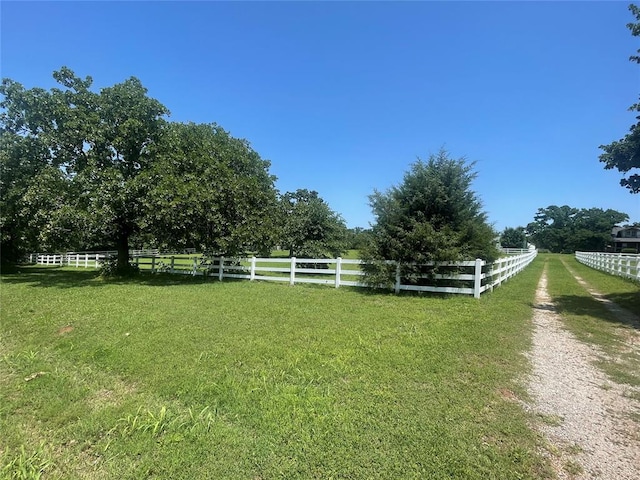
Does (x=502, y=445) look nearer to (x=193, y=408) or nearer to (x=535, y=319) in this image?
(x=193, y=408)

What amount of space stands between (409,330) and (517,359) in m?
1.74

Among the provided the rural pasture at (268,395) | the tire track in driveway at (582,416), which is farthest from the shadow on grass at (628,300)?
the tire track in driveway at (582,416)

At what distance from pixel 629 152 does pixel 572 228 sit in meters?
94.2

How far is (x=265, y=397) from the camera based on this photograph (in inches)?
145

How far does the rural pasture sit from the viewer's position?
108 inches

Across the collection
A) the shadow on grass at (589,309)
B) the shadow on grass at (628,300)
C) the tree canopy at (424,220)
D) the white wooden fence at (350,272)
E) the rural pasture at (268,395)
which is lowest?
the rural pasture at (268,395)

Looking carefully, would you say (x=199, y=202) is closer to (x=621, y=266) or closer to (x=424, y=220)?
(x=424, y=220)

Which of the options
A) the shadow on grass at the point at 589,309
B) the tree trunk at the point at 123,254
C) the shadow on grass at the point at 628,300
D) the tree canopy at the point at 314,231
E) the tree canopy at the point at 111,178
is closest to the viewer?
the shadow on grass at the point at 589,309

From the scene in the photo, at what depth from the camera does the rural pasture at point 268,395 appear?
2.75m

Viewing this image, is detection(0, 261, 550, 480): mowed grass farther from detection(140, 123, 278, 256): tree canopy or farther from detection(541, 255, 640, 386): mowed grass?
detection(140, 123, 278, 256): tree canopy

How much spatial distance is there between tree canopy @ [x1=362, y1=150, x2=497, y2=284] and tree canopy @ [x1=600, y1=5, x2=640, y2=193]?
3.30 metres

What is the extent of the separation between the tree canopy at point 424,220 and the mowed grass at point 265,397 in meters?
3.22

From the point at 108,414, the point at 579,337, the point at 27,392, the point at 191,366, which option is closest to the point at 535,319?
the point at 579,337

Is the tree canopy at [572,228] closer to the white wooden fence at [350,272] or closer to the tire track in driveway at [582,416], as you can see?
the white wooden fence at [350,272]
